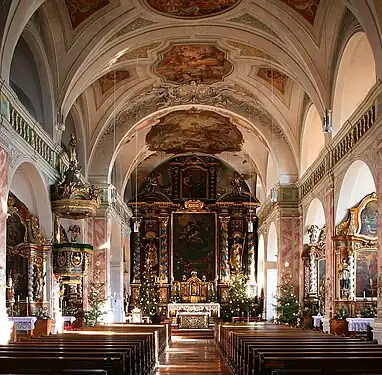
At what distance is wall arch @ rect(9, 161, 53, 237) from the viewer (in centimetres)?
1681

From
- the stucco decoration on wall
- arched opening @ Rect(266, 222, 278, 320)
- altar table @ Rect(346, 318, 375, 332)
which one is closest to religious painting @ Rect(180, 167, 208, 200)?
arched opening @ Rect(266, 222, 278, 320)

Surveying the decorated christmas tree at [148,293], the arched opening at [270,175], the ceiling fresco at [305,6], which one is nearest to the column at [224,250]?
the decorated christmas tree at [148,293]

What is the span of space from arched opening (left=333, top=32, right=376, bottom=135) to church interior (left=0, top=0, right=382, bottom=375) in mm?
45

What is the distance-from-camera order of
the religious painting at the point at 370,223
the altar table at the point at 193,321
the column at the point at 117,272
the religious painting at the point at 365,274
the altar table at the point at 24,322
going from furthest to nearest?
the altar table at the point at 193,321
the column at the point at 117,272
the religious painting at the point at 365,274
the religious painting at the point at 370,223
the altar table at the point at 24,322

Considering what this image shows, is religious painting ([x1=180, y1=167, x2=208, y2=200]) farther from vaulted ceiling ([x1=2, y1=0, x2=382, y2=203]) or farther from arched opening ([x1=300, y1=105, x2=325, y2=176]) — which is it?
arched opening ([x1=300, y1=105, x2=325, y2=176])

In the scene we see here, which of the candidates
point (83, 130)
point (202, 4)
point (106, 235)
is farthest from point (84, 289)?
point (202, 4)

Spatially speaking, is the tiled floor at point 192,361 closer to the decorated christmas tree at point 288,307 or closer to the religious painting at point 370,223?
the decorated christmas tree at point 288,307

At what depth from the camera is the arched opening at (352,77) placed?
16.2m

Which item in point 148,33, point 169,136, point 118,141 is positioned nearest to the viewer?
point 148,33

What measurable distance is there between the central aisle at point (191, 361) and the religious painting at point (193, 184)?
1158cm

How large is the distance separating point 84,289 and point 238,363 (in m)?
10.6

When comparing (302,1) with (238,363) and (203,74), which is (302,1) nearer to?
(203,74)

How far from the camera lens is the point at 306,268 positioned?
73.0 feet

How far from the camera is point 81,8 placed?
16594mm
